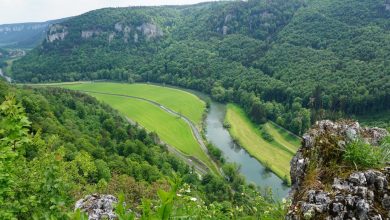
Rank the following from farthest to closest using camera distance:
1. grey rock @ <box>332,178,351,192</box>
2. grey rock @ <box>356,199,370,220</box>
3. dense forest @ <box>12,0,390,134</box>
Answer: dense forest @ <box>12,0,390,134</box> → grey rock @ <box>332,178,351,192</box> → grey rock @ <box>356,199,370,220</box>

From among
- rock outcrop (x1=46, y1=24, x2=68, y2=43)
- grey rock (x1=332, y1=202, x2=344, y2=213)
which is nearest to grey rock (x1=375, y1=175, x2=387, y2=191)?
grey rock (x1=332, y1=202, x2=344, y2=213)

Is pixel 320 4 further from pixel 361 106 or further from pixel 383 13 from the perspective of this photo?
pixel 361 106

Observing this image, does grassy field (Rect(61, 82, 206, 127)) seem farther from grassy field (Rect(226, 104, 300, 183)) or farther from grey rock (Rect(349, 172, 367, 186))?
grey rock (Rect(349, 172, 367, 186))

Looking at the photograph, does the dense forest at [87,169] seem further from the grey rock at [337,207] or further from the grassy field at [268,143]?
the grassy field at [268,143]

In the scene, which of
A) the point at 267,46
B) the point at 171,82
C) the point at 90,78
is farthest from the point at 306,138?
the point at 90,78

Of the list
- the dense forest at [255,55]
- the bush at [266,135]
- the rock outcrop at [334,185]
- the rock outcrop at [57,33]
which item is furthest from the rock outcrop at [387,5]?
the rock outcrop at [57,33]

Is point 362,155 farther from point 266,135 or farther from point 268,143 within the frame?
point 266,135
